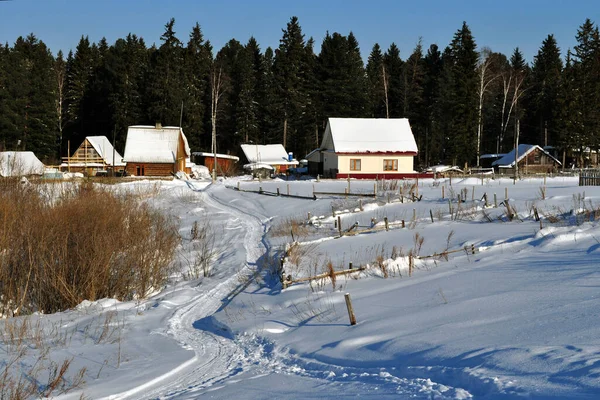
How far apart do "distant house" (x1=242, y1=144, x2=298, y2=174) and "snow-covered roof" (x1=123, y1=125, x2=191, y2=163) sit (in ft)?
25.7

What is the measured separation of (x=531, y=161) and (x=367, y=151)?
17.6m

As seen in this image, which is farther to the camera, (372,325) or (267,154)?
(267,154)

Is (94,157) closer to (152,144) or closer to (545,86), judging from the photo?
(152,144)

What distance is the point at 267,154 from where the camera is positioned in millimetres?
61156

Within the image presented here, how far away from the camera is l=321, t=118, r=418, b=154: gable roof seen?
1994 inches

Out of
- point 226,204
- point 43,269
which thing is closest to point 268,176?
point 226,204

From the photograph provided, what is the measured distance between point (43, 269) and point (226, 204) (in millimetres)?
20210

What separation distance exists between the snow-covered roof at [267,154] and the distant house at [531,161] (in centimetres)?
2150

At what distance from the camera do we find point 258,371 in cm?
811

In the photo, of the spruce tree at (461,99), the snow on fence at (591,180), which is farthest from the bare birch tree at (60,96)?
the snow on fence at (591,180)

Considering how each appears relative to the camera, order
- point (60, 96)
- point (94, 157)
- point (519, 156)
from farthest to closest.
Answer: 1. point (60, 96)
2. point (94, 157)
3. point (519, 156)

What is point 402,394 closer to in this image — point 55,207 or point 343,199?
point 55,207

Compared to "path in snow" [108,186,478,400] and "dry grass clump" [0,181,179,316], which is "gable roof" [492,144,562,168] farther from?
"path in snow" [108,186,478,400]

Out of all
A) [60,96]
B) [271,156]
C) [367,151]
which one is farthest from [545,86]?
[60,96]
